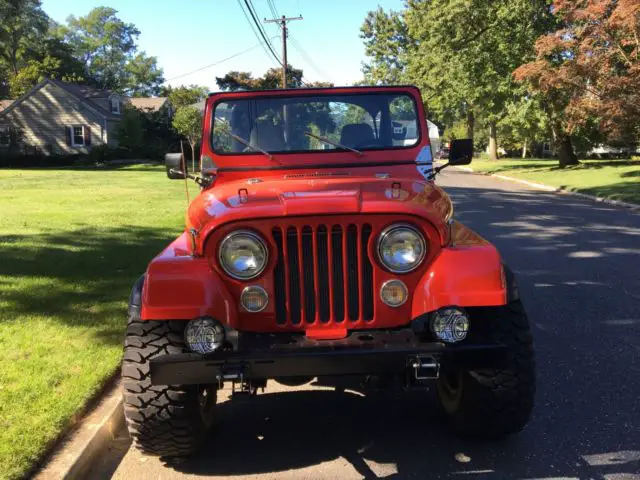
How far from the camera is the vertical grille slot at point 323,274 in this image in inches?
114

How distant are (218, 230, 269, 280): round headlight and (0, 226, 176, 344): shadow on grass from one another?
251 centimetres

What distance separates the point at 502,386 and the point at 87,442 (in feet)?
7.63

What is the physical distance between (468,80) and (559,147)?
24.5 feet

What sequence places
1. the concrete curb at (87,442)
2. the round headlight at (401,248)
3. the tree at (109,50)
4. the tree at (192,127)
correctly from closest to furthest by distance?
the round headlight at (401,248), the concrete curb at (87,442), the tree at (192,127), the tree at (109,50)

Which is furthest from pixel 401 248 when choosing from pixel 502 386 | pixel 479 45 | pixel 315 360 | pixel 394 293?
pixel 479 45

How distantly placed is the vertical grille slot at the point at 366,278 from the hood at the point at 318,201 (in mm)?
133

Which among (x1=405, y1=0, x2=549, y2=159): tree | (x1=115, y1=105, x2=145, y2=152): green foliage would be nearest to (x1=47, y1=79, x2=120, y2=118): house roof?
(x1=115, y1=105, x2=145, y2=152): green foliage

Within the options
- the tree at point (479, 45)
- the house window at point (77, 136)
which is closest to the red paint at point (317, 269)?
the tree at point (479, 45)

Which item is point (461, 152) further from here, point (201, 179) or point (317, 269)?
point (317, 269)

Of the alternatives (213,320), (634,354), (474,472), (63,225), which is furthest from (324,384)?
(63,225)

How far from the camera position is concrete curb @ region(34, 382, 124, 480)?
10.0ft

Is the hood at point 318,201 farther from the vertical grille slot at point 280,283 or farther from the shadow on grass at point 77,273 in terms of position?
the shadow on grass at point 77,273

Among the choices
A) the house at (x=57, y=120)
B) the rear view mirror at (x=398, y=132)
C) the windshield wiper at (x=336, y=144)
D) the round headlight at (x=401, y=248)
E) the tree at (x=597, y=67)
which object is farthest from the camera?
the house at (x=57, y=120)

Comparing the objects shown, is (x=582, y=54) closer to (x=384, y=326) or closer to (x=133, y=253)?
(x=133, y=253)
